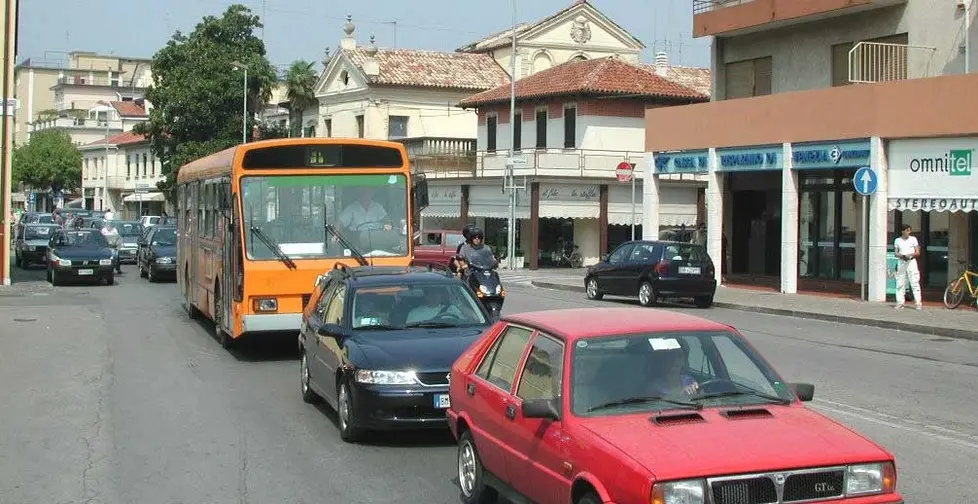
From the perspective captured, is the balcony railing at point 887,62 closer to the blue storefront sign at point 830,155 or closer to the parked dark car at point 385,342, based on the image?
the blue storefront sign at point 830,155

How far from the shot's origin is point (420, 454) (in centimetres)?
984

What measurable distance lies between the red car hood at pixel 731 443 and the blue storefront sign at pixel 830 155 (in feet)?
74.7

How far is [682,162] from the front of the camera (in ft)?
114

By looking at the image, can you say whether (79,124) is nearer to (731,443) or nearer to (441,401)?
(441,401)

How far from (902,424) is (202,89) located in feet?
195

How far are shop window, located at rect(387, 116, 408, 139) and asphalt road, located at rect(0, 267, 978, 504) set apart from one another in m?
42.8

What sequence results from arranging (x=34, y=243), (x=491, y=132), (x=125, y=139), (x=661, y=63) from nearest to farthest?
(x=34, y=243)
(x=491, y=132)
(x=661, y=63)
(x=125, y=139)

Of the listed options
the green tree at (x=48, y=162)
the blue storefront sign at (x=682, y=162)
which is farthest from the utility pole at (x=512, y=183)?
the green tree at (x=48, y=162)

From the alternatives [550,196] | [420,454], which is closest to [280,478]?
[420,454]

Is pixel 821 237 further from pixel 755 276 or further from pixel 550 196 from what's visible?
pixel 550 196

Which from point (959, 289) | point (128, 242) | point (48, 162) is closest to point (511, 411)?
point (959, 289)

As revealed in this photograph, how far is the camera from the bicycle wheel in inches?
987

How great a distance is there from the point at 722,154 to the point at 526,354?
26.7 metres

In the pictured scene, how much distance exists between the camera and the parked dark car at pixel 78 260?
111ft
